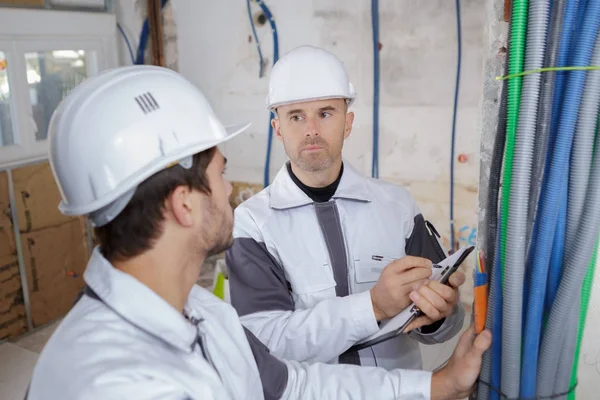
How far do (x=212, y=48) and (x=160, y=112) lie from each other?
10.2 feet

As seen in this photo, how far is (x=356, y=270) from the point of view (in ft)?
5.02

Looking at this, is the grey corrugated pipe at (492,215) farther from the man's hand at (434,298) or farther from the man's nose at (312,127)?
the man's nose at (312,127)

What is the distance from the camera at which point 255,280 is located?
1.46 meters

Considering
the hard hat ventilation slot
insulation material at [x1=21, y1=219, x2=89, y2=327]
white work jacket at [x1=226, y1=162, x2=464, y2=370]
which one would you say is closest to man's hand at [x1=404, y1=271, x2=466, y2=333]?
white work jacket at [x1=226, y1=162, x2=464, y2=370]

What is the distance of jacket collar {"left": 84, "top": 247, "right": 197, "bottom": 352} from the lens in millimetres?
954

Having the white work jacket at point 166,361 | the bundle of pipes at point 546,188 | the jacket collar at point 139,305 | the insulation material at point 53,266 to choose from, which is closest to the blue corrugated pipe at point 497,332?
the bundle of pipes at point 546,188

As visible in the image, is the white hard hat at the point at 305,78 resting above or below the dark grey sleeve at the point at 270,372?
above

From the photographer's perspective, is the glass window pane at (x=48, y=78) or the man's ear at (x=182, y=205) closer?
the man's ear at (x=182, y=205)

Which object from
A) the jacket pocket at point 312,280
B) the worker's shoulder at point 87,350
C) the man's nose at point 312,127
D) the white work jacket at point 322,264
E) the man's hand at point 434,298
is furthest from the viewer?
the man's nose at point 312,127

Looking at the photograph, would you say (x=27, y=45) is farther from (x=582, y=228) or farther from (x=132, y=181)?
(x=582, y=228)

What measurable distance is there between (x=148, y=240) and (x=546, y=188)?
70cm

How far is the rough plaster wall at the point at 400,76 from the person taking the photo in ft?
10.3

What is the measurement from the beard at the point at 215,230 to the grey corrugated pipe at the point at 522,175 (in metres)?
0.56

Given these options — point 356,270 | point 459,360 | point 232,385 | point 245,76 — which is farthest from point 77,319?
point 245,76
